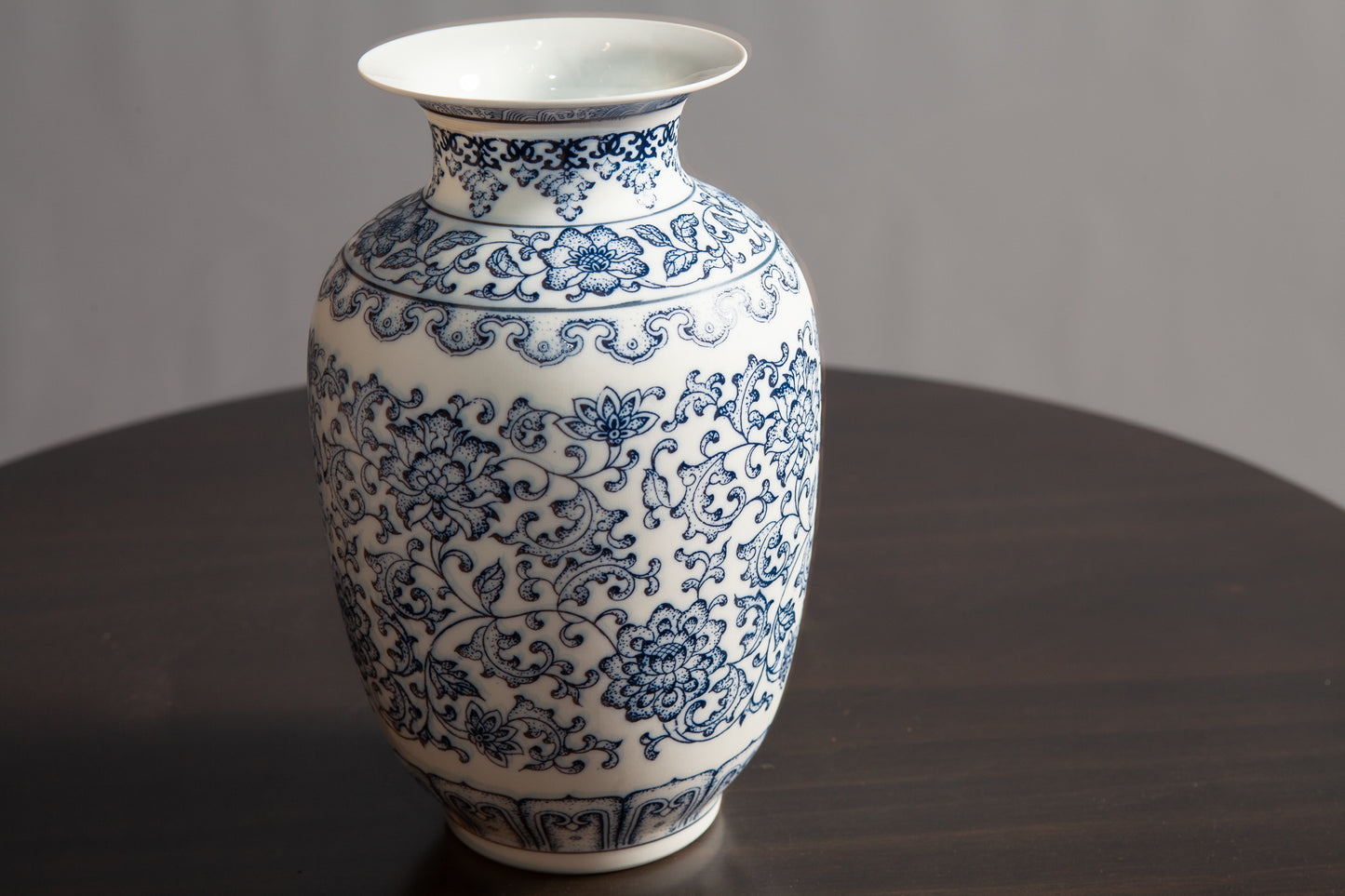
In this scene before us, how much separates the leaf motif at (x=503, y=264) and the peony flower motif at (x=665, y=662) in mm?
178

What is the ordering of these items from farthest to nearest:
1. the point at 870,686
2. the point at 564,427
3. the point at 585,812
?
1. the point at 870,686
2. the point at 585,812
3. the point at 564,427

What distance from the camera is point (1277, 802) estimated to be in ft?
2.85

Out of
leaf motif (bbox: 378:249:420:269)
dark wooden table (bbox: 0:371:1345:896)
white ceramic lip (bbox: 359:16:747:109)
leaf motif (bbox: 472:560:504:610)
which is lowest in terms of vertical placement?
dark wooden table (bbox: 0:371:1345:896)

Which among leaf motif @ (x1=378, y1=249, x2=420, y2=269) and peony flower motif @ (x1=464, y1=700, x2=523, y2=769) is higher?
leaf motif @ (x1=378, y1=249, x2=420, y2=269)

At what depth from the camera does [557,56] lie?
819 millimetres

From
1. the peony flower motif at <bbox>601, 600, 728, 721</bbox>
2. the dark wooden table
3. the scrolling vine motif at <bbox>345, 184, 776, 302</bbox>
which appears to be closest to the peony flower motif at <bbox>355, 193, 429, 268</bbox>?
the scrolling vine motif at <bbox>345, 184, 776, 302</bbox>

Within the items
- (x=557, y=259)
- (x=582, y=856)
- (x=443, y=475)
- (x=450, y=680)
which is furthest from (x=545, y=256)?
(x=582, y=856)

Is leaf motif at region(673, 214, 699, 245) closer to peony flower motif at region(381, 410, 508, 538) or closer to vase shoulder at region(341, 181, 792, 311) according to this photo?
vase shoulder at region(341, 181, 792, 311)

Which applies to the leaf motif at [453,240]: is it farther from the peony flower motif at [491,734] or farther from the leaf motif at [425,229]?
the peony flower motif at [491,734]

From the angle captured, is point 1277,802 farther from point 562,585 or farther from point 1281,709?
point 562,585

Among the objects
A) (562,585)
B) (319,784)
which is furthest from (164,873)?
(562,585)

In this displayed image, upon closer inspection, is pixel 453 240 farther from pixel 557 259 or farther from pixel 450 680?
pixel 450 680

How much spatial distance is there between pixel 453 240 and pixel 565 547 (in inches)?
6.3

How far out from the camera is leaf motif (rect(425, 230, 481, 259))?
0.73 metres
